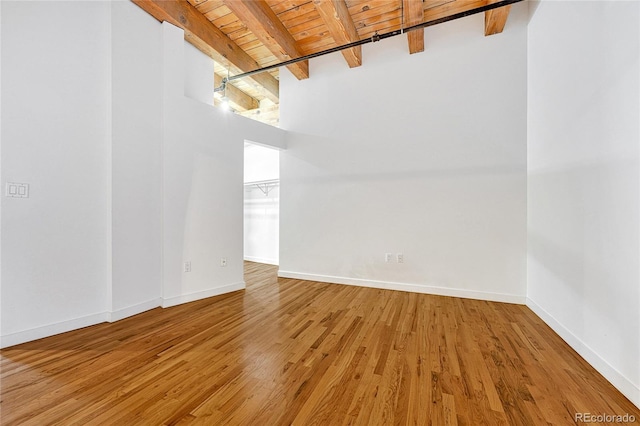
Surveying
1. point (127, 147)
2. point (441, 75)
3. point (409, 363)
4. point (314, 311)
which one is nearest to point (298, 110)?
point (441, 75)

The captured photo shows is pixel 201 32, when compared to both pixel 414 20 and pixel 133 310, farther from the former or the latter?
pixel 133 310

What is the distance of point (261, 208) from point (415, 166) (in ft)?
10.9

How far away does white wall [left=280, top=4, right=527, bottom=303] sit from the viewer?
3020 millimetres

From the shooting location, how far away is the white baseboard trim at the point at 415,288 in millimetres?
3002

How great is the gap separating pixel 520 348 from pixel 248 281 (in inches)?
132

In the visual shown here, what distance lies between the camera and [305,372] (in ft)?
5.47

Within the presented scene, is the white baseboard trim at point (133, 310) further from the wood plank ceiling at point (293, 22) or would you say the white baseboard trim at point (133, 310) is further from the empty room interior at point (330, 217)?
the wood plank ceiling at point (293, 22)

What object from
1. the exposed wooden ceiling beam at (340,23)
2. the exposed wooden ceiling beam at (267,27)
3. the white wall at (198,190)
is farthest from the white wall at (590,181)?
the white wall at (198,190)

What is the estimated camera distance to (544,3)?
2.56 meters

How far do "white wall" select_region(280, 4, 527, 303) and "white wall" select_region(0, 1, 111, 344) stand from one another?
240 cm

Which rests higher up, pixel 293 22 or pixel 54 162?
pixel 293 22

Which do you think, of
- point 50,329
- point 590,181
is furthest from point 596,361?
point 50,329

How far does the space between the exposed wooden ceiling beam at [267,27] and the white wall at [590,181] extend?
2.91 meters

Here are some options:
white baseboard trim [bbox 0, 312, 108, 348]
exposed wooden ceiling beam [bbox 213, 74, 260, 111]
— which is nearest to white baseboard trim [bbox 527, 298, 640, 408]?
white baseboard trim [bbox 0, 312, 108, 348]
